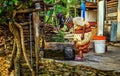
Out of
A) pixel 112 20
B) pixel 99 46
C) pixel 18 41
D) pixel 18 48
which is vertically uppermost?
pixel 112 20

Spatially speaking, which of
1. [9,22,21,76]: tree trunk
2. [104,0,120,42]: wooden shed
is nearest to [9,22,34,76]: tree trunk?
[9,22,21,76]: tree trunk

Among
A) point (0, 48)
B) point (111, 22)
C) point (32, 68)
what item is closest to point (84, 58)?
point (32, 68)

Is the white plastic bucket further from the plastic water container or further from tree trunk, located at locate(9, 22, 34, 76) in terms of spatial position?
tree trunk, located at locate(9, 22, 34, 76)

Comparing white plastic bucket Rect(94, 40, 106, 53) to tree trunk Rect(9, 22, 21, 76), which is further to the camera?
white plastic bucket Rect(94, 40, 106, 53)

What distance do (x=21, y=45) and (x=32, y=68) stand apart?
69cm

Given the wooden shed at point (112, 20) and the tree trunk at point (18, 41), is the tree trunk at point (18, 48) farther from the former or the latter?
the wooden shed at point (112, 20)

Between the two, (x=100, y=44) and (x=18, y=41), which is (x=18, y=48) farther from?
(x=100, y=44)

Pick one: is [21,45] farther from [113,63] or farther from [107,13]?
[107,13]

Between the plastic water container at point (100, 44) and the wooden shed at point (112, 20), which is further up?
the wooden shed at point (112, 20)

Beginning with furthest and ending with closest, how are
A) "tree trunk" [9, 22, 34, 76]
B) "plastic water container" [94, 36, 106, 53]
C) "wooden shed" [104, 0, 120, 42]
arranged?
"wooden shed" [104, 0, 120, 42] < "plastic water container" [94, 36, 106, 53] < "tree trunk" [9, 22, 34, 76]

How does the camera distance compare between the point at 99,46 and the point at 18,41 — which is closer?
the point at 18,41

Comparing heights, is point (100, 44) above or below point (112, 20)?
below

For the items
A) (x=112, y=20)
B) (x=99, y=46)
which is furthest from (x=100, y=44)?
→ (x=112, y=20)

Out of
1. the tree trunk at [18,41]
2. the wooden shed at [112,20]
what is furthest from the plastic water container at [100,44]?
the tree trunk at [18,41]
